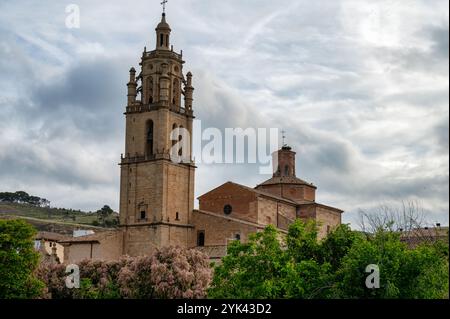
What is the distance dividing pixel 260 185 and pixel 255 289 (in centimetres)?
5525

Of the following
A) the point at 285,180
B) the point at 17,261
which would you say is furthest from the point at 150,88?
the point at 17,261

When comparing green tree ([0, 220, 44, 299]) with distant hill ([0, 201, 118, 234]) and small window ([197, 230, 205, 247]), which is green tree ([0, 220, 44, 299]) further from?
distant hill ([0, 201, 118, 234])

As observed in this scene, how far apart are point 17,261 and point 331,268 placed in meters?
25.0

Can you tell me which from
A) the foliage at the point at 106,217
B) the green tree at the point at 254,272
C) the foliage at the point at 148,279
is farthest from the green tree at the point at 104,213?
the green tree at the point at 254,272

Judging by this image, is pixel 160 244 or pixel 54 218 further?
pixel 54 218

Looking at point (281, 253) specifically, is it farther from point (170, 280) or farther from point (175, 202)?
point (175, 202)

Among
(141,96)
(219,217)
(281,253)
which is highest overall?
(141,96)

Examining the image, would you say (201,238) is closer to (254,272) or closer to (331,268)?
(331,268)

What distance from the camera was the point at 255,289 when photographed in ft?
105

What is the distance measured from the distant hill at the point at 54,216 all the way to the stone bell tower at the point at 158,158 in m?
62.8

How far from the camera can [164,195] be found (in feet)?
229

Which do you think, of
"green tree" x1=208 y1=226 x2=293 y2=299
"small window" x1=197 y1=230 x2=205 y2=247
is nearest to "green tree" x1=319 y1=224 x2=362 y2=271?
"green tree" x1=208 y1=226 x2=293 y2=299
